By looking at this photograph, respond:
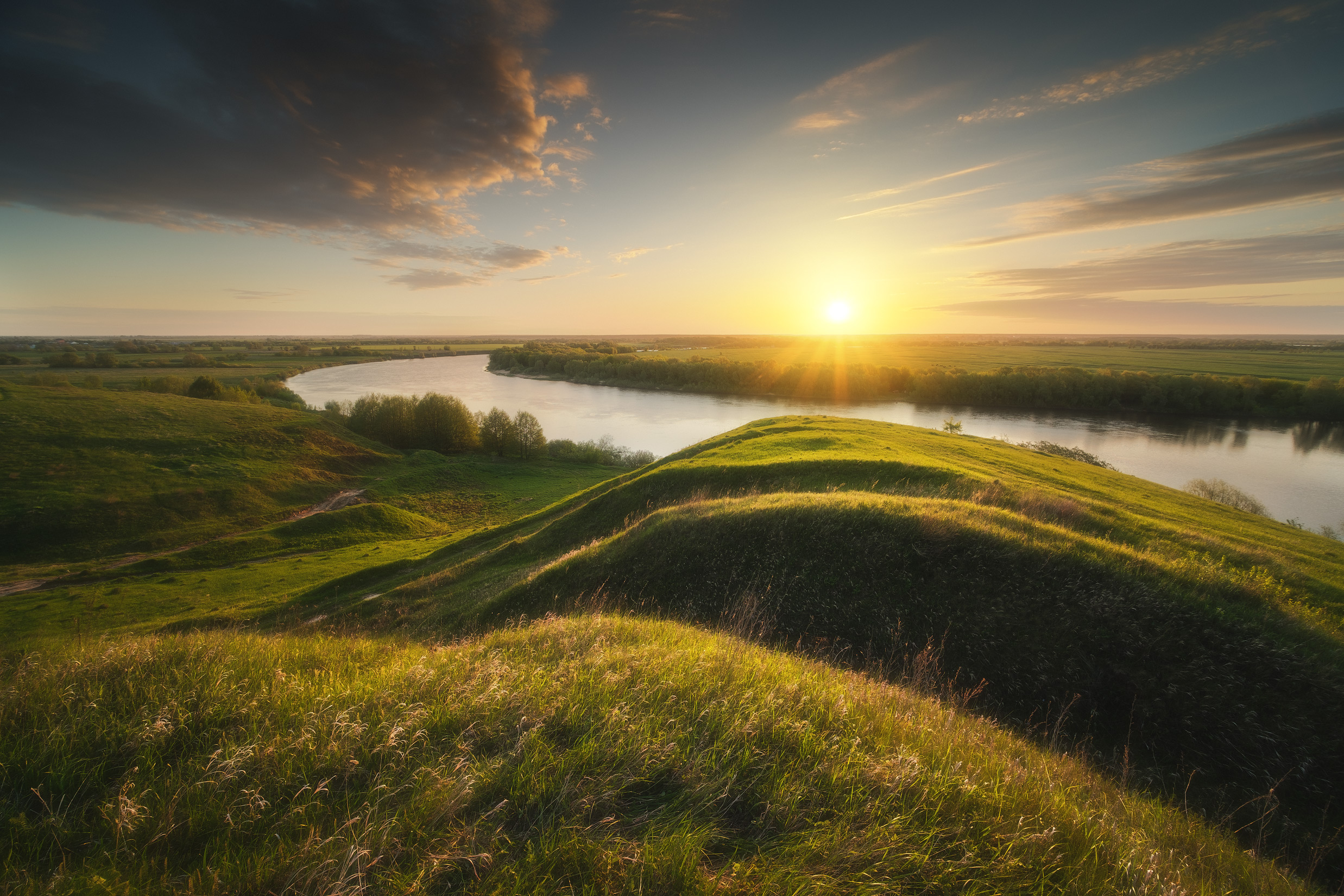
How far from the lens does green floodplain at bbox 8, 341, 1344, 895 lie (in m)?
A: 2.56

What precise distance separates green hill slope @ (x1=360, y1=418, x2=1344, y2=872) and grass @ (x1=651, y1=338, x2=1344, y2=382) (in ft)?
318

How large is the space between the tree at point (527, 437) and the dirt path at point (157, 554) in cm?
2051

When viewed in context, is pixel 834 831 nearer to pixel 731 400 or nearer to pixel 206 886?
pixel 206 886

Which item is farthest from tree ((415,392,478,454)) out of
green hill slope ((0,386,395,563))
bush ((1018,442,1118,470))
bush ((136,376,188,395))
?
bush ((1018,442,1118,470))

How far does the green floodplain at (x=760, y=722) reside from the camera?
2564 millimetres

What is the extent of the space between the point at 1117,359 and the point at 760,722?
167 metres

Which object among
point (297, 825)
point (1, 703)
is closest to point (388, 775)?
point (297, 825)

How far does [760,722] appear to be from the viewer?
3.72 meters

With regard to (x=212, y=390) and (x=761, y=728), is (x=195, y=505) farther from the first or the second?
(x=761, y=728)

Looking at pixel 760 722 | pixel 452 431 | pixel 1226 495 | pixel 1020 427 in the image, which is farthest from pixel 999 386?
pixel 760 722

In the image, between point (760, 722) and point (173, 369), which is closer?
point (760, 722)

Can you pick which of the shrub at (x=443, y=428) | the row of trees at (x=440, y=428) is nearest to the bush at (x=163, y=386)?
the row of trees at (x=440, y=428)

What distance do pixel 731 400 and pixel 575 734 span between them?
96007 mm

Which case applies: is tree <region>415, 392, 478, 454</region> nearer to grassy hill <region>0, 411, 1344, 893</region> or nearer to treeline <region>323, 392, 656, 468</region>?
treeline <region>323, 392, 656, 468</region>
